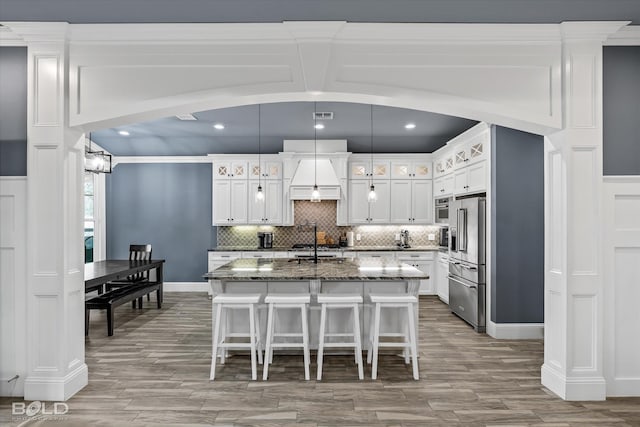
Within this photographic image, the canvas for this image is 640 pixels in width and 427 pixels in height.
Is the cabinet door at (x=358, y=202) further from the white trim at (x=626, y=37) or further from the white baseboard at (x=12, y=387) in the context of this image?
the white baseboard at (x=12, y=387)

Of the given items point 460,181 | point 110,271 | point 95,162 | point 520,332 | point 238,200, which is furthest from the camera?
point 238,200

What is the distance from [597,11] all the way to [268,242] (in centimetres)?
604

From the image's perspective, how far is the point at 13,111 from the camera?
10.6 ft

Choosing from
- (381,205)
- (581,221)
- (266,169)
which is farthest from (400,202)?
(581,221)

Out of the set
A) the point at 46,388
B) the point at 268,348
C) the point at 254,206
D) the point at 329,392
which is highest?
the point at 254,206

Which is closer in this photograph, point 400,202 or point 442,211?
point 442,211

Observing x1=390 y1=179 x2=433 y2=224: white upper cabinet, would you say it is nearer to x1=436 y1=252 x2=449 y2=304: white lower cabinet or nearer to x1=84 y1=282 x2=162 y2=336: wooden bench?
x1=436 y1=252 x2=449 y2=304: white lower cabinet

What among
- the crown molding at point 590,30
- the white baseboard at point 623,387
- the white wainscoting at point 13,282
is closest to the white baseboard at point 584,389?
the white baseboard at point 623,387

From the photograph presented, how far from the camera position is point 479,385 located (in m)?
3.46

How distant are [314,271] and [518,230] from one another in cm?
268

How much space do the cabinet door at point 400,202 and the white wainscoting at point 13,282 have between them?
5.91 metres

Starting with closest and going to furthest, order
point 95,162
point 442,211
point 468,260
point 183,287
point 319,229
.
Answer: point 95,162 → point 468,260 → point 442,211 → point 183,287 → point 319,229

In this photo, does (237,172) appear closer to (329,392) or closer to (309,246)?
(309,246)

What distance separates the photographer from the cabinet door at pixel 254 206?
7.59 metres
